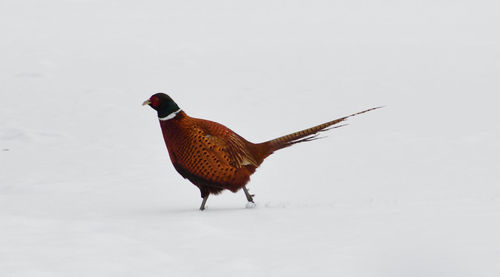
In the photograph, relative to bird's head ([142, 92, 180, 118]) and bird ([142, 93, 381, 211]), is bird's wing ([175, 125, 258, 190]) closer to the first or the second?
bird ([142, 93, 381, 211])

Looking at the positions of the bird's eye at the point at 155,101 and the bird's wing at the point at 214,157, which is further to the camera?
the bird's eye at the point at 155,101

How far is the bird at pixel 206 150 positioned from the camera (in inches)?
279

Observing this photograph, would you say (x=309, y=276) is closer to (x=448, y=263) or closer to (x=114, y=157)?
(x=448, y=263)

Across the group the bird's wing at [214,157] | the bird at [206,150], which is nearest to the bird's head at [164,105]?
the bird at [206,150]

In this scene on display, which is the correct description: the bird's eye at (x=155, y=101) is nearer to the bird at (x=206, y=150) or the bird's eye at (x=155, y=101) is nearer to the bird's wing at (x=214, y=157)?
the bird at (x=206, y=150)

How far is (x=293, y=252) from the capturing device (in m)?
4.98

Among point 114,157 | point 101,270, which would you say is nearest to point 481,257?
point 101,270

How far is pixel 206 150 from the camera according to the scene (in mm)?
7090

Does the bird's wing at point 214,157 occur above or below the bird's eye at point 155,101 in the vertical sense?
below

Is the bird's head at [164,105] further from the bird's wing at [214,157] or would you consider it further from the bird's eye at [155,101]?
the bird's wing at [214,157]

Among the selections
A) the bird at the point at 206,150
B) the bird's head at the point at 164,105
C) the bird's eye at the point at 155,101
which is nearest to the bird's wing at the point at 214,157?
the bird at the point at 206,150

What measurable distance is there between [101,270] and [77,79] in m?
12.0

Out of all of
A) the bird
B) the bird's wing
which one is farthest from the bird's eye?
the bird's wing

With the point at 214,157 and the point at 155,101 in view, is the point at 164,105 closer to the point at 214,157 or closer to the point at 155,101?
the point at 155,101
